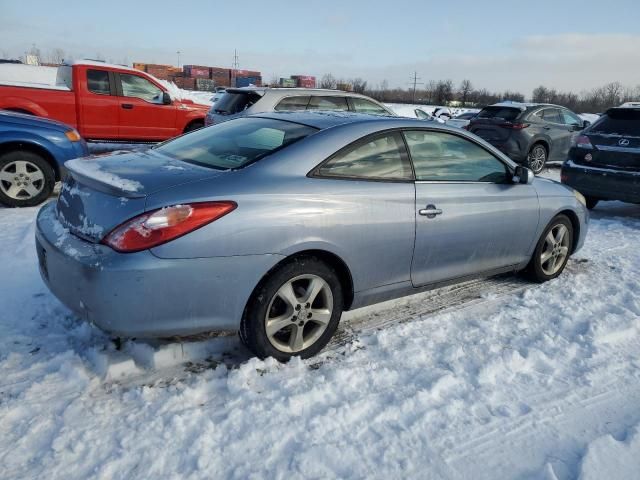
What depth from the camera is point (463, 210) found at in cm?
367

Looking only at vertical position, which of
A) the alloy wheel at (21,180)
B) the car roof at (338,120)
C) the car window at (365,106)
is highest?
the car window at (365,106)

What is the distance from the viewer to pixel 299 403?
8.65ft

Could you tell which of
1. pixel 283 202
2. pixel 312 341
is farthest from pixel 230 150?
pixel 312 341

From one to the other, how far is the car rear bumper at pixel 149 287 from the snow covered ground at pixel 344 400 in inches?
14.7

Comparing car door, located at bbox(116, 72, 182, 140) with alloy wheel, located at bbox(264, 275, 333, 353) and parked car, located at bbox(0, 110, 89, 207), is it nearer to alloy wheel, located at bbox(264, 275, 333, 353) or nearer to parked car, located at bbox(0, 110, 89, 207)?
parked car, located at bbox(0, 110, 89, 207)

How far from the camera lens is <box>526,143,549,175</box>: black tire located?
1147cm

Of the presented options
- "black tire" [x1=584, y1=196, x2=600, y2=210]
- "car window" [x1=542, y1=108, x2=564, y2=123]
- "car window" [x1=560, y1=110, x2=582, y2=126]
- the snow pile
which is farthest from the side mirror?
"car window" [x1=560, y1=110, x2=582, y2=126]

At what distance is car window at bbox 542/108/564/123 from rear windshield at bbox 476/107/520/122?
766 mm

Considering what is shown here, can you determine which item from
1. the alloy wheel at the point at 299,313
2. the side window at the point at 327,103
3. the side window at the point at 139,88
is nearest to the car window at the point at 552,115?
the side window at the point at 327,103

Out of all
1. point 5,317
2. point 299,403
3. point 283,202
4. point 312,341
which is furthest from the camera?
point 5,317

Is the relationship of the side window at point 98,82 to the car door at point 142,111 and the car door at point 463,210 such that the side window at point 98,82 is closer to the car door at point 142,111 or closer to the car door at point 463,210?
the car door at point 142,111

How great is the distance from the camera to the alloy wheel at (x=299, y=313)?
9.62ft

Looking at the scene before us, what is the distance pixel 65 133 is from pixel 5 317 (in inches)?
138

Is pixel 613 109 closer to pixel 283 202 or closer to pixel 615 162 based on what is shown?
pixel 615 162
